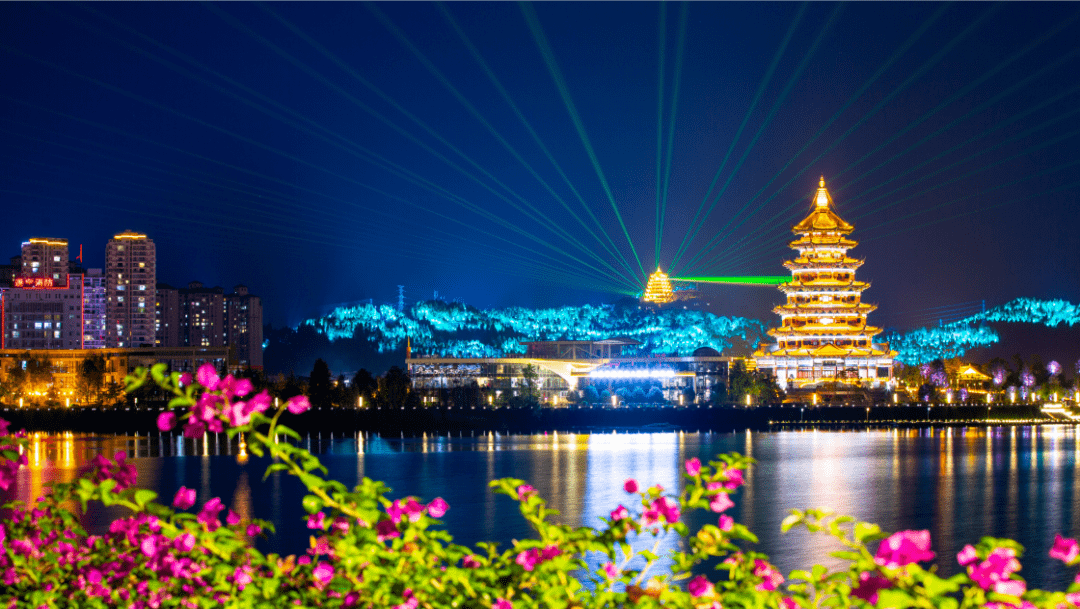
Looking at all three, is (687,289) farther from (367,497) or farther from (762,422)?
(367,497)

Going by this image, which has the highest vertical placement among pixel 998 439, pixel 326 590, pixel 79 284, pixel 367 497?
pixel 79 284

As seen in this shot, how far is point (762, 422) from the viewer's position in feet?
274

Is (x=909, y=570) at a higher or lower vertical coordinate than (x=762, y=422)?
higher

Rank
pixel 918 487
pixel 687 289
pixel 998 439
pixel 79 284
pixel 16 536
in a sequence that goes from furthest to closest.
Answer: pixel 687 289 < pixel 79 284 < pixel 998 439 < pixel 918 487 < pixel 16 536

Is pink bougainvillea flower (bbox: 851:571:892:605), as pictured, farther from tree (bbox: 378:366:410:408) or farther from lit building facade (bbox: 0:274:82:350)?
lit building facade (bbox: 0:274:82:350)

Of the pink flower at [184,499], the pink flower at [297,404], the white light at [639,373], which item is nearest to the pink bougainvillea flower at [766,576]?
the pink flower at [297,404]

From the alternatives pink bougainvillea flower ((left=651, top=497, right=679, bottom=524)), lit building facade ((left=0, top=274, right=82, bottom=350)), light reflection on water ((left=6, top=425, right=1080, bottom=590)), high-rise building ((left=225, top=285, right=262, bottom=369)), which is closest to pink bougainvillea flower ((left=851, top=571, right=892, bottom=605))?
pink bougainvillea flower ((left=651, top=497, right=679, bottom=524))

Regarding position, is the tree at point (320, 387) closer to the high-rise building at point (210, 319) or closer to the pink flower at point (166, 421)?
the high-rise building at point (210, 319)

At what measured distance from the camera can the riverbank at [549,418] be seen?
8412cm

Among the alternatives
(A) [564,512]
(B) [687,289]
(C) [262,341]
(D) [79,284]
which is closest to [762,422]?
(A) [564,512]

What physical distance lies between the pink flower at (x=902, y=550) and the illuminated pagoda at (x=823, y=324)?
298 feet

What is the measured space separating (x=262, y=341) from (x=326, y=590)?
182941 mm

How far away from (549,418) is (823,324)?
27.5 m

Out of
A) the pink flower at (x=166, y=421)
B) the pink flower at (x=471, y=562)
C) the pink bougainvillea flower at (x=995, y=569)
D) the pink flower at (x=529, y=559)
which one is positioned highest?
the pink flower at (x=166, y=421)
